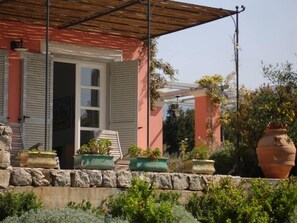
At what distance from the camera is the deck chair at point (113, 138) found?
12.0m

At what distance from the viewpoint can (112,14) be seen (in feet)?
39.3

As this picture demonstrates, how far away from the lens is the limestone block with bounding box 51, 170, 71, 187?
8594mm

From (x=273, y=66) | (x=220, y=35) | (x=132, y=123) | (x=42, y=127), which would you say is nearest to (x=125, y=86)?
(x=132, y=123)

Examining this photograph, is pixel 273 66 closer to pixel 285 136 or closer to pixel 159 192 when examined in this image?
pixel 285 136

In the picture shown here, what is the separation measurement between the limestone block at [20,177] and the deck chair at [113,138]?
3.58 m

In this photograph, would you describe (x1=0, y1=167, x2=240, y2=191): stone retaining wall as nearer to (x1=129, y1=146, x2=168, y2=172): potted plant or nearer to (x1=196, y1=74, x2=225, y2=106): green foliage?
(x1=129, y1=146, x2=168, y2=172): potted plant

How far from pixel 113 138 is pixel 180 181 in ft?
8.96

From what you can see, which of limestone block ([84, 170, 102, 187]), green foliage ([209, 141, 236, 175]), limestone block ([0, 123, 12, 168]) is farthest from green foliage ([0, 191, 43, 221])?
green foliage ([209, 141, 236, 175])

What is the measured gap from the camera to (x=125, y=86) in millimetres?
13016

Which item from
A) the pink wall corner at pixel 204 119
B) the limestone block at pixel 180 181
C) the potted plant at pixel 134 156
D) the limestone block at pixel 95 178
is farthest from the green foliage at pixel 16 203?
the pink wall corner at pixel 204 119

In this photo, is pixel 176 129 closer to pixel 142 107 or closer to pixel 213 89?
pixel 213 89

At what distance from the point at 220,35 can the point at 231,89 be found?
3.61m

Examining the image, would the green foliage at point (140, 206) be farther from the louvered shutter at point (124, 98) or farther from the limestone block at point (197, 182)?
the louvered shutter at point (124, 98)

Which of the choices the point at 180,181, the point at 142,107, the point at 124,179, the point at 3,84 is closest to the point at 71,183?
the point at 124,179
